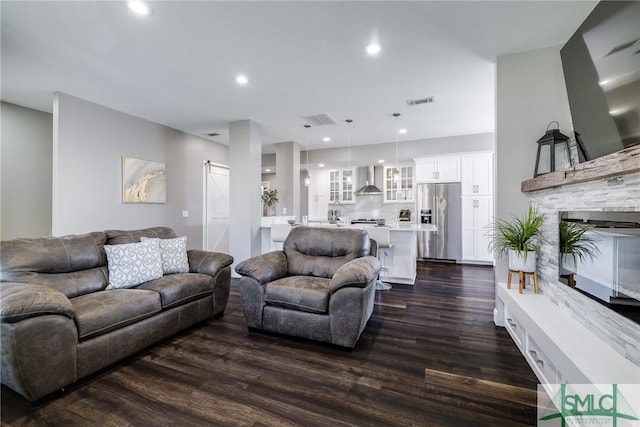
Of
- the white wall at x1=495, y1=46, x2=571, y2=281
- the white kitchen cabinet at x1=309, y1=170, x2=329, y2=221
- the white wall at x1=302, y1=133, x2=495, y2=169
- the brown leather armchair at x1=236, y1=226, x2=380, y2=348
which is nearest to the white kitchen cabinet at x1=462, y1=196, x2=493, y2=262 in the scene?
the white wall at x1=302, y1=133, x2=495, y2=169

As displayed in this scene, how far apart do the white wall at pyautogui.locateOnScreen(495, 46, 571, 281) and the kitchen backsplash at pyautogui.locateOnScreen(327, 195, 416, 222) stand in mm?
3957

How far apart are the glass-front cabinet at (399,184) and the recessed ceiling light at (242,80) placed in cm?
439

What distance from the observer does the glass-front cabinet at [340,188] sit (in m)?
7.34

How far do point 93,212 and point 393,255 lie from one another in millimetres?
4548

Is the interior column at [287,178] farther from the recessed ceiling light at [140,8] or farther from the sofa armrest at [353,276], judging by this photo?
the recessed ceiling light at [140,8]

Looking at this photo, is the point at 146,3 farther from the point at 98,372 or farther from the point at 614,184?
the point at 614,184

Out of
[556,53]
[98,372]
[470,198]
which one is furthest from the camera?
[470,198]

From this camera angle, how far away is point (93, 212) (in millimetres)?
3859

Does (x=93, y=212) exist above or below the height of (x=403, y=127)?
below

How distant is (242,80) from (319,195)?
4.62 meters

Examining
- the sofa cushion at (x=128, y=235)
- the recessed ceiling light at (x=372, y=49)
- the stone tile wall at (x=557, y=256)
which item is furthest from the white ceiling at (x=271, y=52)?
the sofa cushion at (x=128, y=235)

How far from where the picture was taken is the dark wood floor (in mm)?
1553

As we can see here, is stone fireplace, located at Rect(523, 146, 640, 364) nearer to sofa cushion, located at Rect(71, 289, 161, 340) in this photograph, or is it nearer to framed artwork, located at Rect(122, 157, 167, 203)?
sofa cushion, located at Rect(71, 289, 161, 340)

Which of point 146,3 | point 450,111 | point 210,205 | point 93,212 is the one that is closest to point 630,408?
point 146,3
